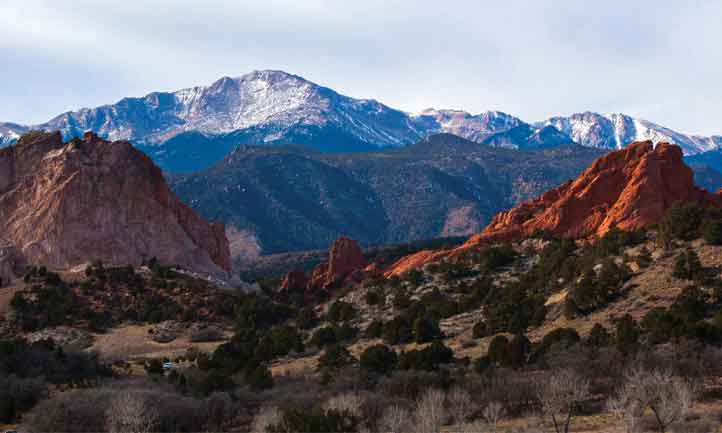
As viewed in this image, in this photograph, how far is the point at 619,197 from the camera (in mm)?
71188

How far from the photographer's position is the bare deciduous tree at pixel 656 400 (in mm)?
25908

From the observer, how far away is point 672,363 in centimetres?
3256

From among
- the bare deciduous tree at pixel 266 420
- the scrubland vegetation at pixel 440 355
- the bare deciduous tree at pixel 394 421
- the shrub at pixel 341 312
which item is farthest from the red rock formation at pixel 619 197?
the bare deciduous tree at pixel 266 420

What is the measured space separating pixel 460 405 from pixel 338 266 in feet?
199

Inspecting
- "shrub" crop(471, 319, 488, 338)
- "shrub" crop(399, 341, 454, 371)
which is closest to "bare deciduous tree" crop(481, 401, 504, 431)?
"shrub" crop(399, 341, 454, 371)

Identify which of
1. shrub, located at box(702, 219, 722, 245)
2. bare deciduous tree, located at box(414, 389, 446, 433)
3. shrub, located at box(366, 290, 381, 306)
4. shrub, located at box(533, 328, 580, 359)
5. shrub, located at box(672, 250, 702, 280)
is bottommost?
bare deciduous tree, located at box(414, 389, 446, 433)

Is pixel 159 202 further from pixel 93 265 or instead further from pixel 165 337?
pixel 165 337

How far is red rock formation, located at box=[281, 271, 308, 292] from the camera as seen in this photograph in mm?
89844

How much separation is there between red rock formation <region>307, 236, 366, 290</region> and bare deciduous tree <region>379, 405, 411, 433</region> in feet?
195

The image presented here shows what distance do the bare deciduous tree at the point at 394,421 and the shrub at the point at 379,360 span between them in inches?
492

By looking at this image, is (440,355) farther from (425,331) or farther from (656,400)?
(656,400)

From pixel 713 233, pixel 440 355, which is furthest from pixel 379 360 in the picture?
pixel 713 233

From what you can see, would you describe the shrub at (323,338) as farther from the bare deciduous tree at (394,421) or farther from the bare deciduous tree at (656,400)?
the bare deciduous tree at (656,400)

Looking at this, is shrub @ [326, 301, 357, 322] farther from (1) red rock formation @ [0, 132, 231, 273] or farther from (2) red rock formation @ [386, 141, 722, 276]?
(1) red rock formation @ [0, 132, 231, 273]
